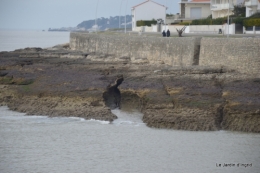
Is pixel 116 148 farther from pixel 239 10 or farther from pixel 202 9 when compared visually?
pixel 202 9

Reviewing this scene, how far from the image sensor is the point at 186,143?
71.5 feet

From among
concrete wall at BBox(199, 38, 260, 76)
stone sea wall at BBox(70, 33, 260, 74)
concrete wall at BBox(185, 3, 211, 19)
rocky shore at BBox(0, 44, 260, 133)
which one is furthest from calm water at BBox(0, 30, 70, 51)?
concrete wall at BBox(199, 38, 260, 76)

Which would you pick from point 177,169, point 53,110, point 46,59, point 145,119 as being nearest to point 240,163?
point 177,169

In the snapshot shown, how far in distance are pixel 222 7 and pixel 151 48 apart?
25.6 m

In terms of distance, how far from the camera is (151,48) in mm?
34906

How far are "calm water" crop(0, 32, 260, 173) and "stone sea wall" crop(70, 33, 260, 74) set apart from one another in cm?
591

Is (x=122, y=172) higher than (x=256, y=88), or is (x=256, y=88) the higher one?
(x=256, y=88)

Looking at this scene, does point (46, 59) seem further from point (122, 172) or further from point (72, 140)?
point (122, 172)

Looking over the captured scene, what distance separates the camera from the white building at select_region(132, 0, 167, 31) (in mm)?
65750

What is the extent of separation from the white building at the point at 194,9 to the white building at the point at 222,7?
94.3 inches

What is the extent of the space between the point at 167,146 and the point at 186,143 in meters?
0.64

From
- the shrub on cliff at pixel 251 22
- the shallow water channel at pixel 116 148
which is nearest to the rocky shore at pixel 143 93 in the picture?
the shallow water channel at pixel 116 148

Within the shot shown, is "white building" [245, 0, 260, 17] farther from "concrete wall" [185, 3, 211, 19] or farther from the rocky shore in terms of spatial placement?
the rocky shore

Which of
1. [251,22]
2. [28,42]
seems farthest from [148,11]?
[28,42]
